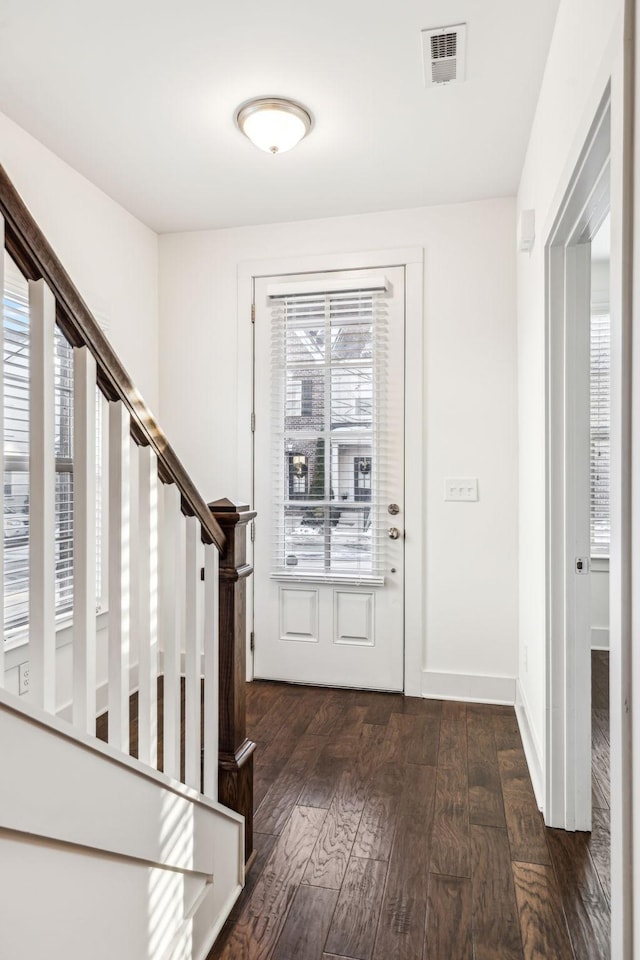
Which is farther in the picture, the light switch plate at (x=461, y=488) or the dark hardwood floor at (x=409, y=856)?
the light switch plate at (x=461, y=488)

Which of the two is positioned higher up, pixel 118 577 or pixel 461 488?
pixel 461 488

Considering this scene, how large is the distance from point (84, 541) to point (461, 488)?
2.42 meters

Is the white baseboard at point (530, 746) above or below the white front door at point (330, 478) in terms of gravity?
below

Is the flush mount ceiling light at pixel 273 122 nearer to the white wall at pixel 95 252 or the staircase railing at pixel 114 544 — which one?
the white wall at pixel 95 252

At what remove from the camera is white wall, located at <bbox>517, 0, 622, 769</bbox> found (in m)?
1.37

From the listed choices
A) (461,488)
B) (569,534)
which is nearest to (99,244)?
(461,488)

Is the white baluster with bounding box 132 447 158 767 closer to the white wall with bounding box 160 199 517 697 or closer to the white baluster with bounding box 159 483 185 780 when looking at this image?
the white baluster with bounding box 159 483 185 780

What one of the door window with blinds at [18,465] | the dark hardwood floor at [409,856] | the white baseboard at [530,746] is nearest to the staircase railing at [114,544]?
the dark hardwood floor at [409,856]

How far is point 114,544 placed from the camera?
1194mm

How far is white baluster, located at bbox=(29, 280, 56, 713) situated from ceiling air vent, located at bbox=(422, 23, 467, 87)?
169 centimetres

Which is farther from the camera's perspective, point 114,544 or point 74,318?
point 114,544

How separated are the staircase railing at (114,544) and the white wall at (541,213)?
39.6 inches

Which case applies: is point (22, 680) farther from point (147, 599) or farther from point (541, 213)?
point (541, 213)

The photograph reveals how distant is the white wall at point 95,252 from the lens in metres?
2.54
